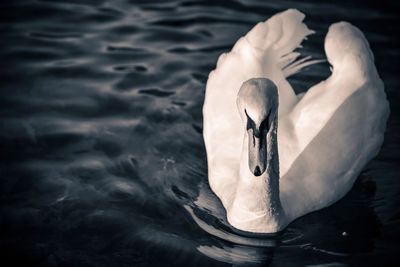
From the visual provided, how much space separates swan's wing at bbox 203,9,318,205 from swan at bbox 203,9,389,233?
0.04ft

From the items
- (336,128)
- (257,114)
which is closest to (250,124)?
(257,114)

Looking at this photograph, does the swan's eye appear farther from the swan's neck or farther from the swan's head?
the swan's neck

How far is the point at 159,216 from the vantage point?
729 cm

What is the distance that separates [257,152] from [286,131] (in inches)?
63.0

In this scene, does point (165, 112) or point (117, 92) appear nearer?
point (165, 112)

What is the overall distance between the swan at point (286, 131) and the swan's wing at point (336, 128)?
0.03 ft

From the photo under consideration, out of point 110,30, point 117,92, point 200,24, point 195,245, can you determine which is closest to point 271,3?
point 200,24

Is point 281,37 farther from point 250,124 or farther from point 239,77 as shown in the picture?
point 250,124

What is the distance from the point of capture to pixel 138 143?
8664 millimetres

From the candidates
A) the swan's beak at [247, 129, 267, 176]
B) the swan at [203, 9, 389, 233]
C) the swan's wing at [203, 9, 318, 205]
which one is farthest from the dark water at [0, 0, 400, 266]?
the swan's beak at [247, 129, 267, 176]

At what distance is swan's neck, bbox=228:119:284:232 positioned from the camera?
650 centimetres

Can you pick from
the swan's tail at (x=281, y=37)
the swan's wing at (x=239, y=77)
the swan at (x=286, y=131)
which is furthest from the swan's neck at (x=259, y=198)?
the swan's tail at (x=281, y=37)

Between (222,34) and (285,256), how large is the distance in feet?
18.2

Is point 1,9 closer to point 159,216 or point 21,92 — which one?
point 21,92
